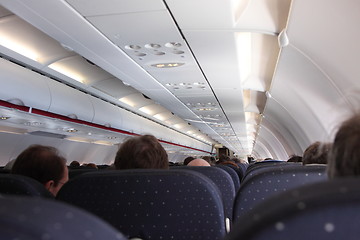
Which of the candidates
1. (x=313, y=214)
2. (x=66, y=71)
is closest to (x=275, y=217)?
(x=313, y=214)

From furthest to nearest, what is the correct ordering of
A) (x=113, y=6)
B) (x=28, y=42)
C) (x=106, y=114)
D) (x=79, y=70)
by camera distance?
(x=106, y=114)
(x=79, y=70)
(x=28, y=42)
(x=113, y=6)

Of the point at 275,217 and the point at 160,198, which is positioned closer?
the point at 275,217

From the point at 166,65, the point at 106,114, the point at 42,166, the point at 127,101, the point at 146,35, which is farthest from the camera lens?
the point at 127,101

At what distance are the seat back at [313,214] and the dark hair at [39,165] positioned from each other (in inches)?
85.5

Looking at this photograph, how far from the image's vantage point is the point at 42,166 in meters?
2.43

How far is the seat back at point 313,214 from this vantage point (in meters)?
0.53

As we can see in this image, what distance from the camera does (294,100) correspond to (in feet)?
26.5

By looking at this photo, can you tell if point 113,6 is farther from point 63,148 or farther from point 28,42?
point 63,148

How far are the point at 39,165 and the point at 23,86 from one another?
3.73 metres

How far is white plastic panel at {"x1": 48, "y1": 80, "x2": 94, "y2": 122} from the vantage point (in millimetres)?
6570

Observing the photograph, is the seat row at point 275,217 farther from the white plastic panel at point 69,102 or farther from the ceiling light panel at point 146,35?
the white plastic panel at point 69,102

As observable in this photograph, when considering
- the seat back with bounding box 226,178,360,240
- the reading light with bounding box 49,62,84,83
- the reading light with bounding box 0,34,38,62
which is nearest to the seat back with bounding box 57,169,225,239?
the seat back with bounding box 226,178,360,240

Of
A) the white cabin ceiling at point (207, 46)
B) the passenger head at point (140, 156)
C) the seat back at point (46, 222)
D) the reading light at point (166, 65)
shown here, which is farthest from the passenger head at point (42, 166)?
the reading light at point (166, 65)

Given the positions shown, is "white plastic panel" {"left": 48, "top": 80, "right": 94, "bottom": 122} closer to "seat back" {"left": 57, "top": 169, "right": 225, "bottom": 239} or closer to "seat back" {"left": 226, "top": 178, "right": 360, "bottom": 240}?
"seat back" {"left": 57, "top": 169, "right": 225, "bottom": 239}
